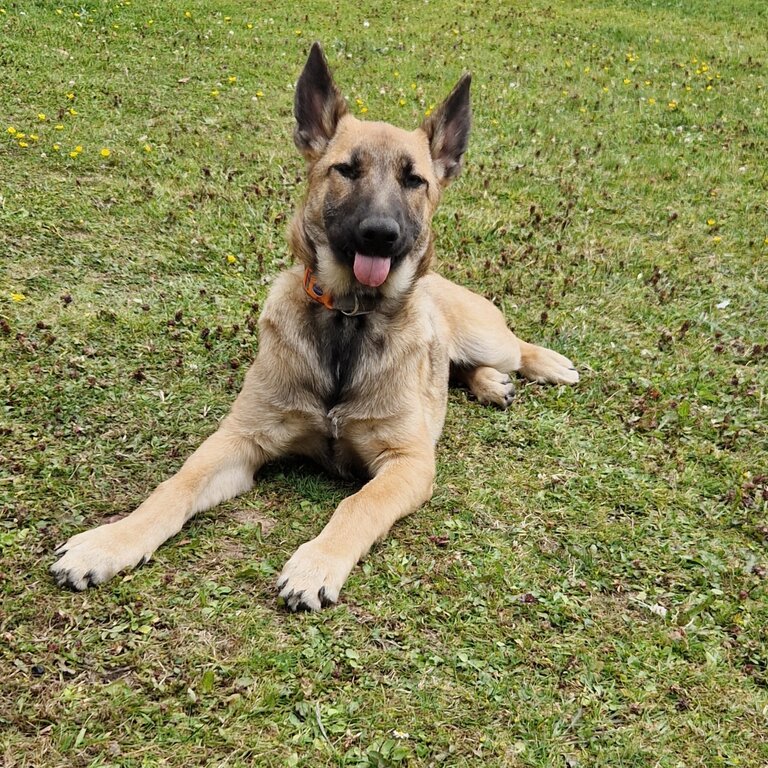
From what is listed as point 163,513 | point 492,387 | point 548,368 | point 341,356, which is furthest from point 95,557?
point 548,368

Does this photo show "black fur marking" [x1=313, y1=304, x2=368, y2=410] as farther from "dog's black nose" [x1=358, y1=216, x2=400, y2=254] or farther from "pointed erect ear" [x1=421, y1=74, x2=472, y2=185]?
"pointed erect ear" [x1=421, y1=74, x2=472, y2=185]

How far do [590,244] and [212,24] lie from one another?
8.88m

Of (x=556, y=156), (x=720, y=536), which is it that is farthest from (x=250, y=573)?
(x=556, y=156)

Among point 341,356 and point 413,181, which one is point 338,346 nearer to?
point 341,356

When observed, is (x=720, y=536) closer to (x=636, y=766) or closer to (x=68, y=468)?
(x=636, y=766)

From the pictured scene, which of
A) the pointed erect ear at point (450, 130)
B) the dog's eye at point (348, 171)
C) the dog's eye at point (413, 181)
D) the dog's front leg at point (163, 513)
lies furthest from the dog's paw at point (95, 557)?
the pointed erect ear at point (450, 130)

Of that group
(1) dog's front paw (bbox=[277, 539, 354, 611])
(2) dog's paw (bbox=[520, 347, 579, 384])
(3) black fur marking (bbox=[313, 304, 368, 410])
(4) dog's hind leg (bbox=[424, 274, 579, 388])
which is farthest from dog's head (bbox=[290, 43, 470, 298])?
(2) dog's paw (bbox=[520, 347, 579, 384])

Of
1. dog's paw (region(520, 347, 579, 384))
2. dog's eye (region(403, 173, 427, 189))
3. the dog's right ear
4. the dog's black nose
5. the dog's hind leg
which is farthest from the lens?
dog's paw (region(520, 347, 579, 384))

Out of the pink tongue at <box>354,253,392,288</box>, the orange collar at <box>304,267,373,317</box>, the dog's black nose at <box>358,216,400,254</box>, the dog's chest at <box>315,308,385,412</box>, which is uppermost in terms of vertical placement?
the dog's black nose at <box>358,216,400,254</box>

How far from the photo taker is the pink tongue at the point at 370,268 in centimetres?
397

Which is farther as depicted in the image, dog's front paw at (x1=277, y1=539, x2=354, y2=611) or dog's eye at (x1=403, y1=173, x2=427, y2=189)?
dog's eye at (x1=403, y1=173, x2=427, y2=189)

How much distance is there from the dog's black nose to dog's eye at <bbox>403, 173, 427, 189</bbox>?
0.52 metres

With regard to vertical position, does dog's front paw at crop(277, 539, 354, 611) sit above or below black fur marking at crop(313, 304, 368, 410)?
below

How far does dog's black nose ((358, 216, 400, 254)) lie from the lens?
12.5ft
